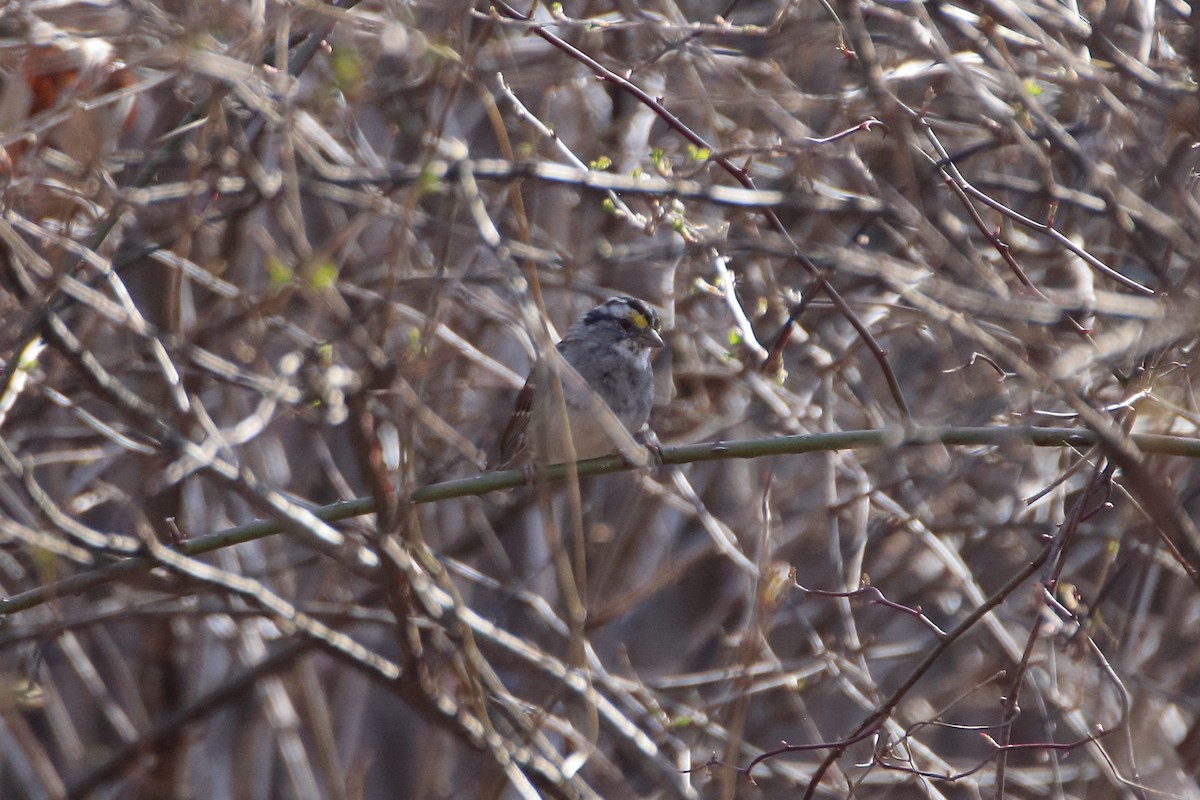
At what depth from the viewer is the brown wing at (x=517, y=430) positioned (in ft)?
18.3

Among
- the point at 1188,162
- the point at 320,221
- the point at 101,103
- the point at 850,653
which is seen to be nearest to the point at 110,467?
the point at 320,221

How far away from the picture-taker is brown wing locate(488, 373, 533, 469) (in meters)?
5.57

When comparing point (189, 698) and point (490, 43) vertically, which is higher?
point (490, 43)

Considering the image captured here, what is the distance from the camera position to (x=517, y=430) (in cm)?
565

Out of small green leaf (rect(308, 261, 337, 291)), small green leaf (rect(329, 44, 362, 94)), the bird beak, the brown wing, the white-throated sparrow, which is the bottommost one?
the brown wing

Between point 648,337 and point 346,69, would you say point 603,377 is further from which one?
point 346,69

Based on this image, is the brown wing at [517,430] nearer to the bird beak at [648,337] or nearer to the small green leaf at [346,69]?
the bird beak at [648,337]

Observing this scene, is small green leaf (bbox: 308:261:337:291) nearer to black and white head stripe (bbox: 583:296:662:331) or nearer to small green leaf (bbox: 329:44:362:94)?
small green leaf (bbox: 329:44:362:94)

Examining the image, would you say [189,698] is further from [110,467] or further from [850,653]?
[850,653]

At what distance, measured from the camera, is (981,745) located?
7.76 meters

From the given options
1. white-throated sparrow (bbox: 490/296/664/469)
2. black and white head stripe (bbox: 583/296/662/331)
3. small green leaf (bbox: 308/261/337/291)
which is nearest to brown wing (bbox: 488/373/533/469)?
white-throated sparrow (bbox: 490/296/664/469)

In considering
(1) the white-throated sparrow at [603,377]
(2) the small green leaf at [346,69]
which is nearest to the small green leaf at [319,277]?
(2) the small green leaf at [346,69]

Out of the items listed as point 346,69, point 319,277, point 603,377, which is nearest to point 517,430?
point 603,377

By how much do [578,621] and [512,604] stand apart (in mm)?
4204
